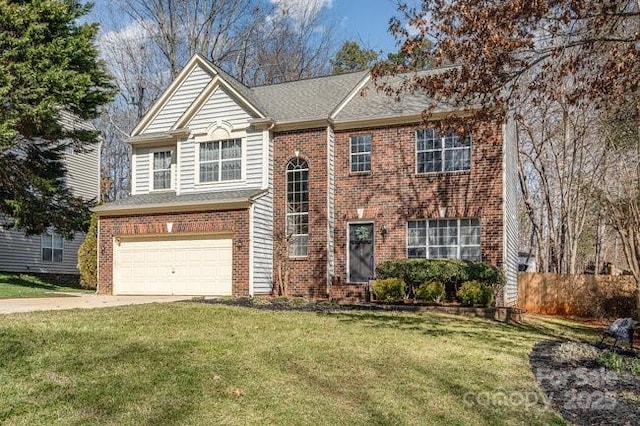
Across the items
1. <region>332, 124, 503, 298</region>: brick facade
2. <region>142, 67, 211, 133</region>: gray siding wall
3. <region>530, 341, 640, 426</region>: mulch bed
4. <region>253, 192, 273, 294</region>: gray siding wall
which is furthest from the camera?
<region>142, 67, 211, 133</region>: gray siding wall

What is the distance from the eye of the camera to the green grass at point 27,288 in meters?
17.0

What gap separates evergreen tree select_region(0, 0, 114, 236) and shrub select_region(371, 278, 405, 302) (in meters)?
12.0

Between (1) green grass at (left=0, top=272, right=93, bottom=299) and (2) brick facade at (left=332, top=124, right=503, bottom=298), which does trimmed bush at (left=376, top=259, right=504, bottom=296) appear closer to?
(2) brick facade at (left=332, top=124, right=503, bottom=298)

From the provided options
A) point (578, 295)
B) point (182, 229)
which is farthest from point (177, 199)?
point (578, 295)

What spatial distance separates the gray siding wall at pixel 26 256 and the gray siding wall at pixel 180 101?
342 inches

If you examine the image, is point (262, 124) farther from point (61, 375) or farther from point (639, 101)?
point (61, 375)

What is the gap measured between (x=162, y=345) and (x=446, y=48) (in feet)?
21.0

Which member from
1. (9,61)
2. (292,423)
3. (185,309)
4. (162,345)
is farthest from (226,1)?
(292,423)

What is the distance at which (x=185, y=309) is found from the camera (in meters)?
11.3

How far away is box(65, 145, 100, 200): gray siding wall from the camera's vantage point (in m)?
28.8

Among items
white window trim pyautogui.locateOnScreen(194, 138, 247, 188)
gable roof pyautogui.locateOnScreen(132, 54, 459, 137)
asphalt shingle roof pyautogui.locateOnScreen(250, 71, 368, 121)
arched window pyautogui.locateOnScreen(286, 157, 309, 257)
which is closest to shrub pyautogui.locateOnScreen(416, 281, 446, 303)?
arched window pyautogui.locateOnScreen(286, 157, 309, 257)

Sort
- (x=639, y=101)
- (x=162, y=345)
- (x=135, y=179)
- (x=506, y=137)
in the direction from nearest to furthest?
1. (x=162, y=345)
2. (x=639, y=101)
3. (x=506, y=137)
4. (x=135, y=179)

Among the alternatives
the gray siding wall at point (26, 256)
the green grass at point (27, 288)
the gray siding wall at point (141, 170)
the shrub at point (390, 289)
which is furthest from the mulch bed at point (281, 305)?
the gray siding wall at point (26, 256)

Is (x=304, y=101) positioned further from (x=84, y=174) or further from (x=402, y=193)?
(x=84, y=174)
